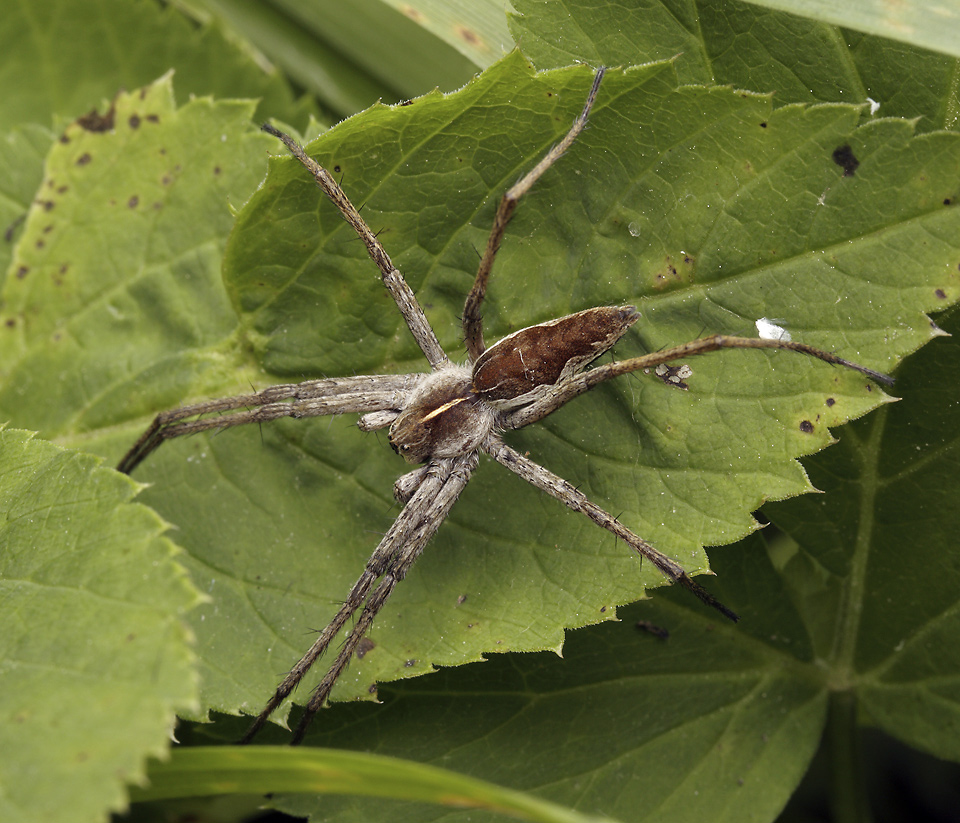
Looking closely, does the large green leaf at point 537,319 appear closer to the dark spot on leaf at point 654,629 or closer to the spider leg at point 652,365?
the spider leg at point 652,365

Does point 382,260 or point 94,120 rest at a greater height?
point 382,260

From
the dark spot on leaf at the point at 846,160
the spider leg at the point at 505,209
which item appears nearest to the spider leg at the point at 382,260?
the spider leg at the point at 505,209

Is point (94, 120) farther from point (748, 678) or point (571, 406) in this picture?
point (748, 678)

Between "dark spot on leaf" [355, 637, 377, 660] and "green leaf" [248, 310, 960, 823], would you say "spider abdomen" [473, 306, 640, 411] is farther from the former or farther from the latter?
"dark spot on leaf" [355, 637, 377, 660]

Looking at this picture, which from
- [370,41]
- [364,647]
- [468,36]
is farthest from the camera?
[370,41]

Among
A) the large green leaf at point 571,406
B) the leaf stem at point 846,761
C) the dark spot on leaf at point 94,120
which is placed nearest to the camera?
the large green leaf at point 571,406

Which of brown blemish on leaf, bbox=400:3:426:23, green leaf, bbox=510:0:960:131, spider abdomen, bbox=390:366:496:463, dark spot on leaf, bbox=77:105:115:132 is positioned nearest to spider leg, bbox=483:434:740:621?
spider abdomen, bbox=390:366:496:463

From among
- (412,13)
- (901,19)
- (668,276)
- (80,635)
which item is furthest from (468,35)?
(80,635)
